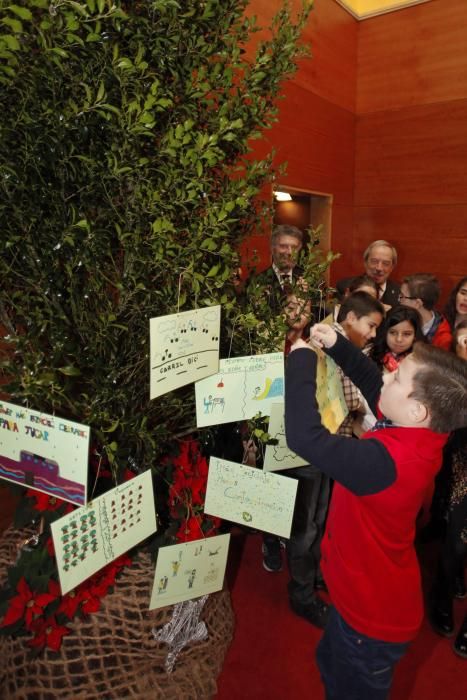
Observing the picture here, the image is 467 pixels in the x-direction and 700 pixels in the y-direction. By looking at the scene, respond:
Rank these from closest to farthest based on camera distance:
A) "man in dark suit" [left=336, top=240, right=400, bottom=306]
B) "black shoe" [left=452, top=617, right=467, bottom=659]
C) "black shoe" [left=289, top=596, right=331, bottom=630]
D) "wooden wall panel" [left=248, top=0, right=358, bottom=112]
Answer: "black shoe" [left=452, top=617, right=467, bottom=659] < "black shoe" [left=289, top=596, right=331, bottom=630] < "man in dark suit" [left=336, top=240, right=400, bottom=306] < "wooden wall panel" [left=248, top=0, right=358, bottom=112]

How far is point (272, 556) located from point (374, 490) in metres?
1.33

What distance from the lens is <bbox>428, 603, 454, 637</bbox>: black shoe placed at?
5.98ft

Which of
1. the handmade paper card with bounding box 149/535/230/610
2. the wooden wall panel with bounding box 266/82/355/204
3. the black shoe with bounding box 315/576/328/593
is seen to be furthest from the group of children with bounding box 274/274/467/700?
the wooden wall panel with bounding box 266/82/355/204

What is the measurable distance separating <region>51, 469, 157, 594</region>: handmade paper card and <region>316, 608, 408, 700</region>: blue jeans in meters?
0.59

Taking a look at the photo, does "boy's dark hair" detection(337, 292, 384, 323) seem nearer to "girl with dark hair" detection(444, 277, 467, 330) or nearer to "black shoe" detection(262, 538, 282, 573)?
"girl with dark hair" detection(444, 277, 467, 330)

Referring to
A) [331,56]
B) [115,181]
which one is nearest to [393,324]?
[115,181]

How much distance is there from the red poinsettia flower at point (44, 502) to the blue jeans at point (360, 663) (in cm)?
80

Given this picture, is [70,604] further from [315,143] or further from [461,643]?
[315,143]

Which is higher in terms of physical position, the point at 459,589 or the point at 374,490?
the point at 374,490

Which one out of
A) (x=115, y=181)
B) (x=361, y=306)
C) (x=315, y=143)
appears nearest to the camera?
(x=115, y=181)

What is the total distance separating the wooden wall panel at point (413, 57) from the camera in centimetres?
386

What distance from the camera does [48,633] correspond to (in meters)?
1.13

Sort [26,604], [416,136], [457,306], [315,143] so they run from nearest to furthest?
[26,604] → [457,306] → [315,143] → [416,136]

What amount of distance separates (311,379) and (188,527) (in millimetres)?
609
